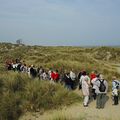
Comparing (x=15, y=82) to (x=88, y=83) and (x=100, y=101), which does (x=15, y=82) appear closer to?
(x=88, y=83)

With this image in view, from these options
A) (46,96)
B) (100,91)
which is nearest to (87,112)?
(100,91)

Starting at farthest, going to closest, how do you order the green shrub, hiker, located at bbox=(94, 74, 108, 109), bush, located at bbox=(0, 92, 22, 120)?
the green shrub → hiker, located at bbox=(94, 74, 108, 109) → bush, located at bbox=(0, 92, 22, 120)

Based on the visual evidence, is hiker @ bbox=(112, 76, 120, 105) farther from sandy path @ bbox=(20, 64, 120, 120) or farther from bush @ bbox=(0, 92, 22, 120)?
bush @ bbox=(0, 92, 22, 120)

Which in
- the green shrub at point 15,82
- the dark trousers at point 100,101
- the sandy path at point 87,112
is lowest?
the sandy path at point 87,112

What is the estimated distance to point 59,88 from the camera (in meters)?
19.7

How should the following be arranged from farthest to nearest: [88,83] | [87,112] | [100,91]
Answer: [88,83]
[100,91]
[87,112]

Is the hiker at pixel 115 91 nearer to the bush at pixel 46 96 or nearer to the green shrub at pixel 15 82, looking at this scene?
the bush at pixel 46 96

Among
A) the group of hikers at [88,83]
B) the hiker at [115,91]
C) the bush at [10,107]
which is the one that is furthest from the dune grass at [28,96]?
the hiker at [115,91]

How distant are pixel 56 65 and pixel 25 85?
42.9 feet

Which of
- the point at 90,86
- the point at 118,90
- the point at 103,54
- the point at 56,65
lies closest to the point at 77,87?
the point at 90,86

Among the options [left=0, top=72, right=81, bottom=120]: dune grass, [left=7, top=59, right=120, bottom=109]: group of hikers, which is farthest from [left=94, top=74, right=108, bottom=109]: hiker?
[left=0, top=72, right=81, bottom=120]: dune grass

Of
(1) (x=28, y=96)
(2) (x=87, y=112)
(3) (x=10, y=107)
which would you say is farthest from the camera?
(1) (x=28, y=96)

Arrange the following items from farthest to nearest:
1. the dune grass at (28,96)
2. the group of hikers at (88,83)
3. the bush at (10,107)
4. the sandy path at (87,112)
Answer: the group of hikers at (88,83), the dune grass at (28,96), the bush at (10,107), the sandy path at (87,112)

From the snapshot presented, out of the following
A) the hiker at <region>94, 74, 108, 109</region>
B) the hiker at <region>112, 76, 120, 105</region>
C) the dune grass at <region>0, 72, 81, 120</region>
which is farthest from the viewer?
the hiker at <region>112, 76, 120, 105</region>
